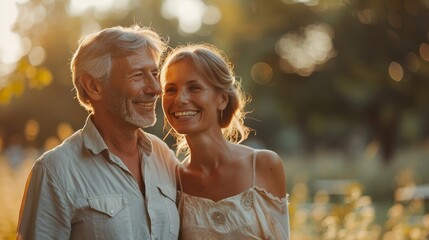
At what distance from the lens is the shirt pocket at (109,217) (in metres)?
3.76

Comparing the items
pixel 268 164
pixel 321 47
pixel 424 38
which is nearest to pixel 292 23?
pixel 321 47

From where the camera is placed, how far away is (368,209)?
22.4 ft

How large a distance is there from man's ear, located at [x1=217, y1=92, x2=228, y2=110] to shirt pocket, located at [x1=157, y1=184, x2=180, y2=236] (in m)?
0.52

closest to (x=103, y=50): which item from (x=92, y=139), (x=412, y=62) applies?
(x=92, y=139)

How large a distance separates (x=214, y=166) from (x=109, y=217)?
86cm

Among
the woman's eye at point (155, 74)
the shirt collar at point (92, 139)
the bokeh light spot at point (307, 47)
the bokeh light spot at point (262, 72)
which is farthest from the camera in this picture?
the bokeh light spot at point (262, 72)

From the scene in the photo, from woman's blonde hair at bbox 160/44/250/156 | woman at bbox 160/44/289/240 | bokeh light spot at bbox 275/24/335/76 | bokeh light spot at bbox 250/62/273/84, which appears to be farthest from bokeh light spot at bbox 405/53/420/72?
woman at bbox 160/44/289/240

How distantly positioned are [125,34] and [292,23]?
90.4ft

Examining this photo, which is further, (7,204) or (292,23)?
(292,23)

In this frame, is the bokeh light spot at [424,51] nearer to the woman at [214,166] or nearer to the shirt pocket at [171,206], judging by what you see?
the woman at [214,166]

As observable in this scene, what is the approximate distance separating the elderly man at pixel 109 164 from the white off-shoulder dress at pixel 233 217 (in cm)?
13

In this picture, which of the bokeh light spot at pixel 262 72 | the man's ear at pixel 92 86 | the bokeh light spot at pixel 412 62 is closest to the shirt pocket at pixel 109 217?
the man's ear at pixel 92 86

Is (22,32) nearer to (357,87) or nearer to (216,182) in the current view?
(216,182)

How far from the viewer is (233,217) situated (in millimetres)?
4348
